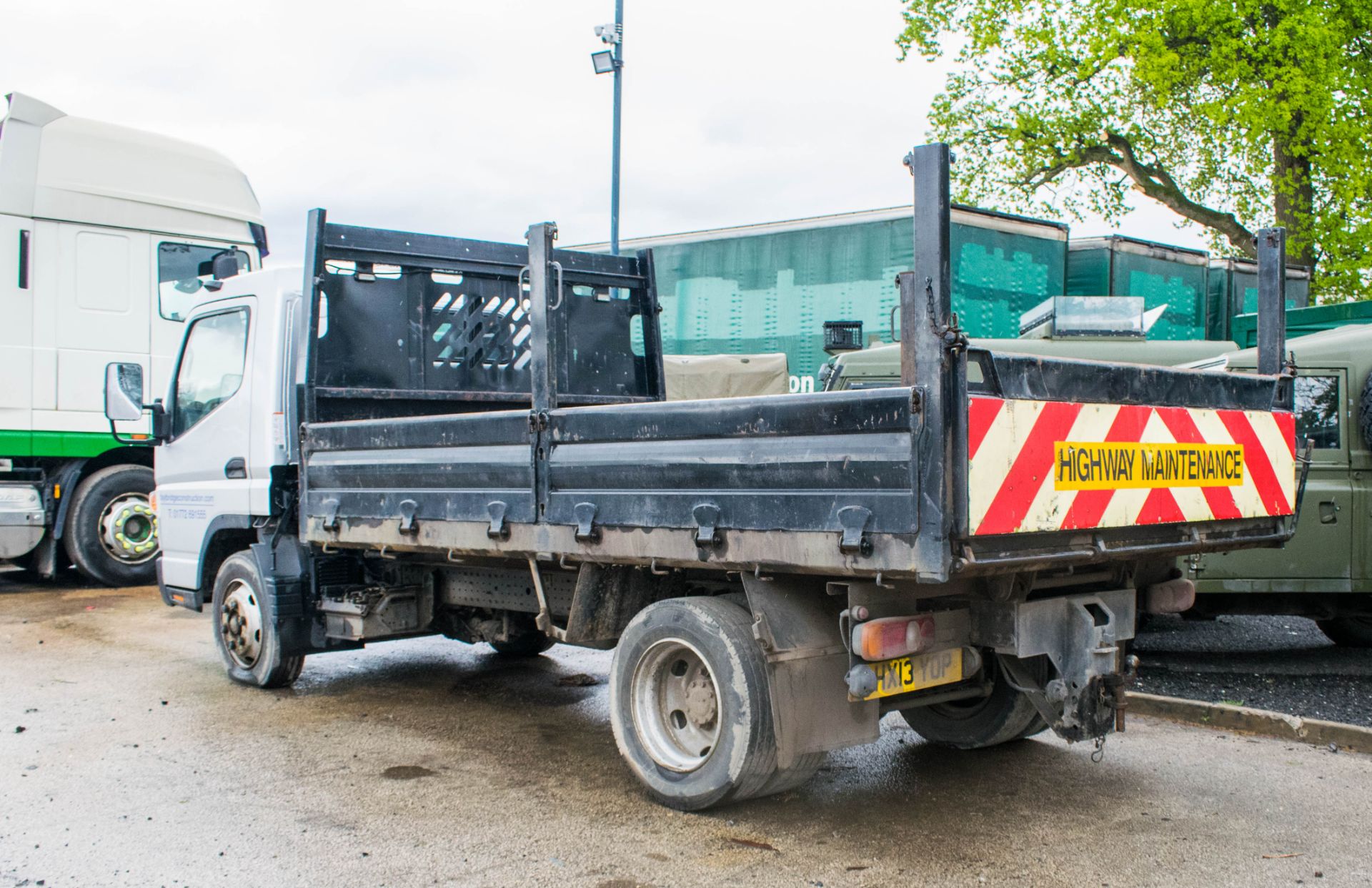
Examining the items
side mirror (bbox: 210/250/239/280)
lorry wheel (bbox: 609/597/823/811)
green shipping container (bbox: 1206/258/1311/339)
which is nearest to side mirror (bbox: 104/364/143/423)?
side mirror (bbox: 210/250/239/280)

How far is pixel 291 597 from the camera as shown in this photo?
21.7 feet

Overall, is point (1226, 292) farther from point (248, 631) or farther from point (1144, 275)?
point (248, 631)

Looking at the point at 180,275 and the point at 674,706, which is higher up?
the point at 180,275

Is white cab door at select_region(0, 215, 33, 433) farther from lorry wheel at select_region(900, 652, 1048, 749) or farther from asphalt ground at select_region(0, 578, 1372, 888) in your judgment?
lorry wheel at select_region(900, 652, 1048, 749)

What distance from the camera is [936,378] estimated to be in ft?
11.9

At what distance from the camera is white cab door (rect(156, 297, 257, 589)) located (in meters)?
6.90

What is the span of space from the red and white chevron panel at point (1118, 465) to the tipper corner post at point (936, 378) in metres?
0.06

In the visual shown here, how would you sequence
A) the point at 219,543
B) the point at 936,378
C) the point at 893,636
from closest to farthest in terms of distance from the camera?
the point at 936,378 < the point at 893,636 < the point at 219,543

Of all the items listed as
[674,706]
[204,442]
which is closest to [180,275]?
[204,442]

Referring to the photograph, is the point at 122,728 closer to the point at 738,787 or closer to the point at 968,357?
the point at 738,787

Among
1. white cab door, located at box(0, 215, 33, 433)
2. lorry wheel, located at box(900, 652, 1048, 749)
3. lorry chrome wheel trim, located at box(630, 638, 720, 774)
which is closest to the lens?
lorry chrome wheel trim, located at box(630, 638, 720, 774)

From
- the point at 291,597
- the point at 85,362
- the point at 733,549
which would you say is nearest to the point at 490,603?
the point at 291,597

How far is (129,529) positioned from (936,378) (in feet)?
31.2

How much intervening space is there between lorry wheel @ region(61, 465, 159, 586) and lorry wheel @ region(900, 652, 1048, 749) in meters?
7.98
